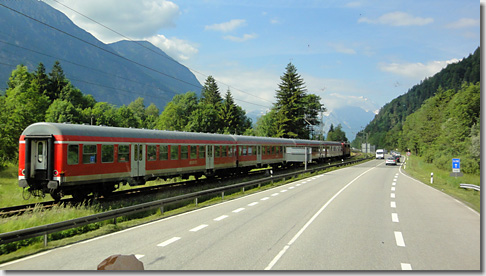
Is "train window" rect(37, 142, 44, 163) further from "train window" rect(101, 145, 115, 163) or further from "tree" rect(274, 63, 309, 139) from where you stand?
"tree" rect(274, 63, 309, 139)

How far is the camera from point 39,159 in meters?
14.9

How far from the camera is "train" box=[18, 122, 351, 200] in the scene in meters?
14.5

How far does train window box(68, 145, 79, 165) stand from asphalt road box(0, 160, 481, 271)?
17.5 feet

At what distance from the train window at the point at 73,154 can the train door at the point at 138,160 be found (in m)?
3.41

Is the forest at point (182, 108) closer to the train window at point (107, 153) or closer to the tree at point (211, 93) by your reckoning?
the tree at point (211, 93)

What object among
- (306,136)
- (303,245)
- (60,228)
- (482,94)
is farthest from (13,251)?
(306,136)

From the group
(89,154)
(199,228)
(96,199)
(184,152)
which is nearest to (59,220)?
(199,228)

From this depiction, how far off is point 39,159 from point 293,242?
11.5 meters

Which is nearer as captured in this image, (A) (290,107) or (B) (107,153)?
(B) (107,153)

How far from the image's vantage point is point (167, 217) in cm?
1274

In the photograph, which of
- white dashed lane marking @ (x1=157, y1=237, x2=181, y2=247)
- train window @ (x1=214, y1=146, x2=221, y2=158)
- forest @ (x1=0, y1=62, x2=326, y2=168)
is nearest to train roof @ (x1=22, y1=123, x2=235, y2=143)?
train window @ (x1=214, y1=146, x2=221, y2=158)

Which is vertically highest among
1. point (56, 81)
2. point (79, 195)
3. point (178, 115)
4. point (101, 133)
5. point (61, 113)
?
point (56, 81)

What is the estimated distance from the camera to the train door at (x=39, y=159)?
14.6m

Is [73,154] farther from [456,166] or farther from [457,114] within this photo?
[457,114]
